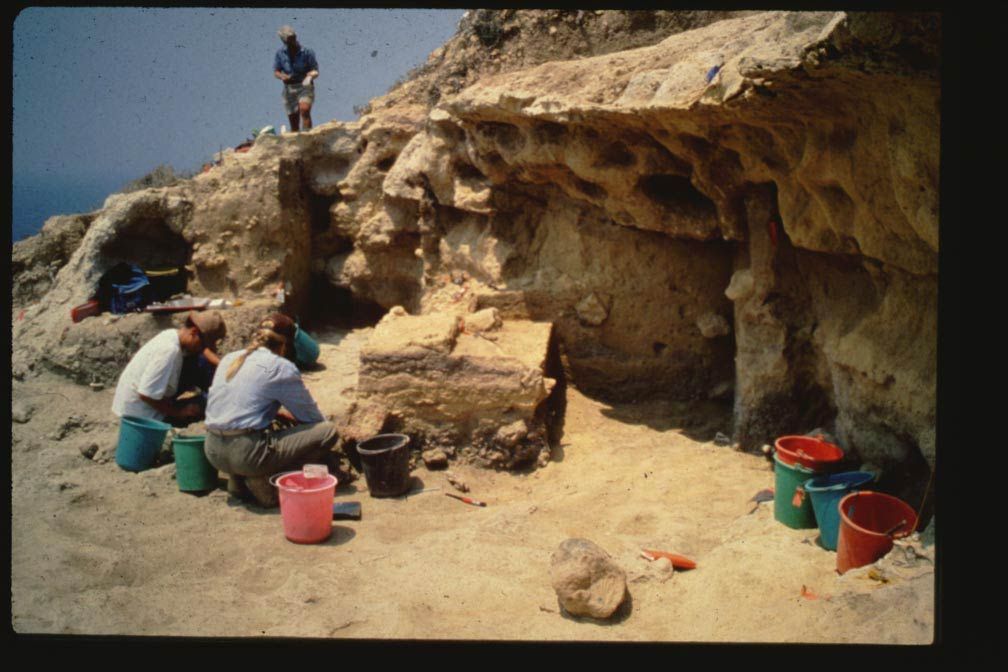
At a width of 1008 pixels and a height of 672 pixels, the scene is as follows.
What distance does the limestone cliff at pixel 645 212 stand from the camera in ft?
13.2

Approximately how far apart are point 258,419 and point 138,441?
3.67 feet

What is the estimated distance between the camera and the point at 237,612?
3785 mm

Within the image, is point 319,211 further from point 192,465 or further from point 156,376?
point 192,465

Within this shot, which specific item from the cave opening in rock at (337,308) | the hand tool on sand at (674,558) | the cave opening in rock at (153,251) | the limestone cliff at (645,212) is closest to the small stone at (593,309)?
the limestone cliff at (645,212)

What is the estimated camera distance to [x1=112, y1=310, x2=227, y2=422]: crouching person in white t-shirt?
5.49m

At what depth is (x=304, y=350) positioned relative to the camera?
743 cm

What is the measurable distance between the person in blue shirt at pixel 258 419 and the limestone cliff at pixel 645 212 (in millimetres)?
2477

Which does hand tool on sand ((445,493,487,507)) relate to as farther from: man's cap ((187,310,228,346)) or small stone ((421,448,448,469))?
man's cap ((187,310,228,346))

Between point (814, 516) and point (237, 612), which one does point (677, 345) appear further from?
point (237, 612)

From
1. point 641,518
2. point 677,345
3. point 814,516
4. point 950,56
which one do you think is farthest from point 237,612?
point 677,345

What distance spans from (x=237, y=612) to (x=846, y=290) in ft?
14.0

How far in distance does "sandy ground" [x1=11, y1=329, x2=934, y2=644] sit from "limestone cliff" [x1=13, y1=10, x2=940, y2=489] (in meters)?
0.97

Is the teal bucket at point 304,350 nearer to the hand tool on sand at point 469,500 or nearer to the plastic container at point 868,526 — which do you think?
the hand tool on sand at point 469,500

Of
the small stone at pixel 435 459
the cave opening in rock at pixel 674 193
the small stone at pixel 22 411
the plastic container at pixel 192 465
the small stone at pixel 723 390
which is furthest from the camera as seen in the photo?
the small stone at pixel 723 390
